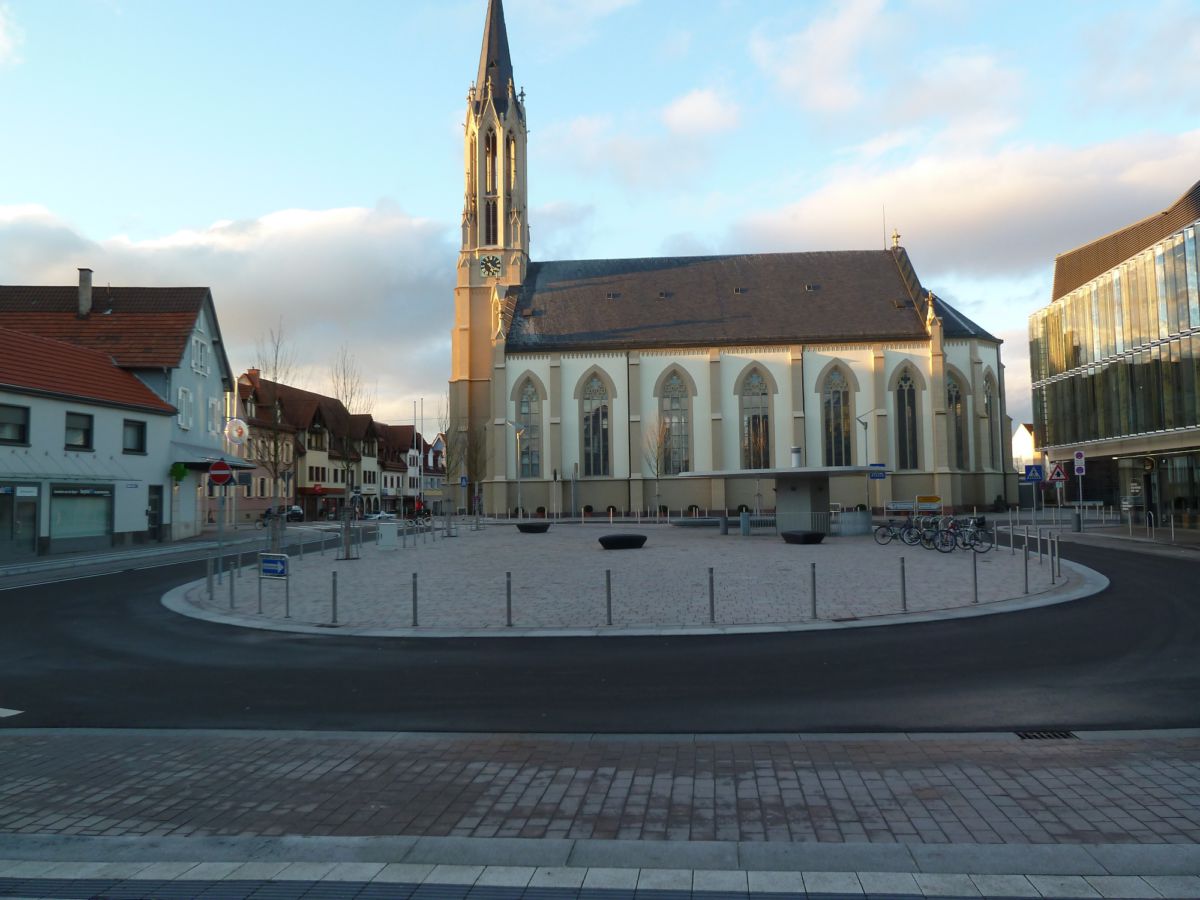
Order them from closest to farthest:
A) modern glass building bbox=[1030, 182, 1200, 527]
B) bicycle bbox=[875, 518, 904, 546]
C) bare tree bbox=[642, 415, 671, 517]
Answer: bicycle bbox=[875, 518, 904, 546] < modern glass building bbox=[1030, 182, 1200, 527] < bare tree bbox=[642, 415, 671, 517]

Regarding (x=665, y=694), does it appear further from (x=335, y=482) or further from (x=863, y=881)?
(x=335, y=482)

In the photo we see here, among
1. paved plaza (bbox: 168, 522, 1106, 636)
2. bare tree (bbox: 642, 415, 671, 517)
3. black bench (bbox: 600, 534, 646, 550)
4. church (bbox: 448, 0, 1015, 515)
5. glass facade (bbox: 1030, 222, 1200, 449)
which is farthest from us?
bare tree (bbox: 642, 415, 671, 517)

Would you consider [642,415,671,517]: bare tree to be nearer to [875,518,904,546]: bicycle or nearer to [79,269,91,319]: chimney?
[875,518,904,546]: bicycle

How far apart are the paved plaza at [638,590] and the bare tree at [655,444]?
33.3 m

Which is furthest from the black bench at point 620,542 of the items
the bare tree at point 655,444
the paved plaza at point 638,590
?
the bare tree at point 655,444

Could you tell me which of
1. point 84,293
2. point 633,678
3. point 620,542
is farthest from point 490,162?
point 633,678

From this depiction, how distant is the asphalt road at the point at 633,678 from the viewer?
24.9ft

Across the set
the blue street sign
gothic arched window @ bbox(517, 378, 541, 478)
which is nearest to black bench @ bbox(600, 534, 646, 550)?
the blue street sign

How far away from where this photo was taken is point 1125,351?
38.2 m

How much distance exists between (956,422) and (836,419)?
8.36 meters

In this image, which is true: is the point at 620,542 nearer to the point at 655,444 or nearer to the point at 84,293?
the point at 84,293

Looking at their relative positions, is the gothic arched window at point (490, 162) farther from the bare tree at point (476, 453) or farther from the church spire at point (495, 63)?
the bare tree at point (476, 453)

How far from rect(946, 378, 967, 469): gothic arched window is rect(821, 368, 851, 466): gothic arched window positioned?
6.95m

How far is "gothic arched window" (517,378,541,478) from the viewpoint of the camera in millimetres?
61562
